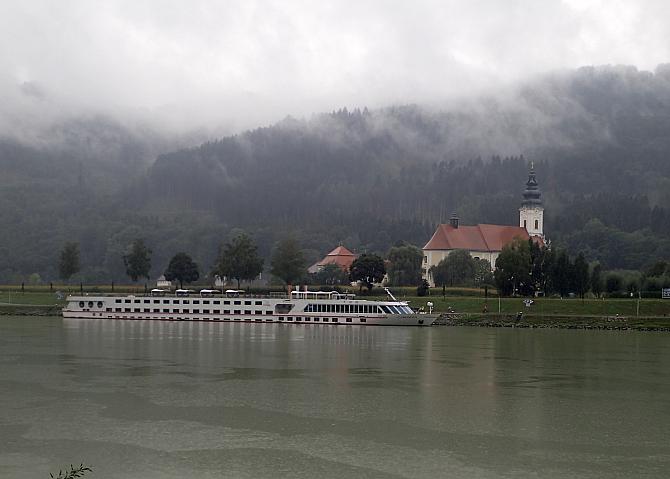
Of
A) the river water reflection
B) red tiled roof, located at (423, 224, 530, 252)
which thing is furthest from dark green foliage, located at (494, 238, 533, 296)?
red tiled roof, located at (423, 224, 530, 252)

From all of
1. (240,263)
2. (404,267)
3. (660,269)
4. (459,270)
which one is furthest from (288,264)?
(660,269)

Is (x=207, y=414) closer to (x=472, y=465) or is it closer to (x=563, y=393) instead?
(x=472, y=465)

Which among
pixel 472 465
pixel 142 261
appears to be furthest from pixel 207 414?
pixel 142 261

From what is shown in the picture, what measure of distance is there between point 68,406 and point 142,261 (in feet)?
343

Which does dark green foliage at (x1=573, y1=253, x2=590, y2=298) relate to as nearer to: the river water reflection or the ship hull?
the ship hull

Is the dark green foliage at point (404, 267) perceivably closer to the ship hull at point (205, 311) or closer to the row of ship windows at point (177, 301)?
the row of ship windows at point (177, 301)

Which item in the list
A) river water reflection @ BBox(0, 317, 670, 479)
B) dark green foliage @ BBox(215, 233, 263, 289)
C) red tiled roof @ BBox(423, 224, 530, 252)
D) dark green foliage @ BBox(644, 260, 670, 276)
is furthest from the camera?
red tiled roof @ BBox(423, 224, 530, 252)

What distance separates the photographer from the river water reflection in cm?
2789

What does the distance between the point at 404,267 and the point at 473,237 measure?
33709 mm

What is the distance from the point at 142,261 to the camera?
457 feet

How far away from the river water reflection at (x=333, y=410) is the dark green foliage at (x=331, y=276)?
3658 inches

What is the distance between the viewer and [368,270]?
405ft

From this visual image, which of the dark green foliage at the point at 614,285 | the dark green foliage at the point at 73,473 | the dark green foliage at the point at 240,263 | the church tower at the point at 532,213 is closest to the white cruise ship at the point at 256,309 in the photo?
the dark green foliage at the point at 240,263

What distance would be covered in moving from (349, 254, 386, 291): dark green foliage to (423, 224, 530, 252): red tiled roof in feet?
152
